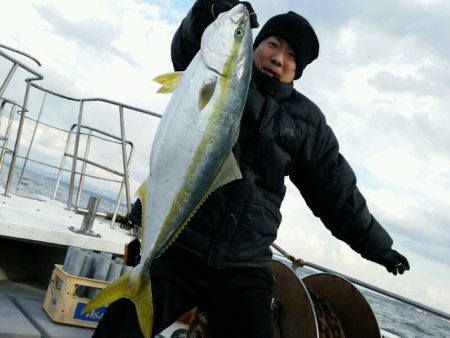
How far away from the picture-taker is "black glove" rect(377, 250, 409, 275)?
3.40m

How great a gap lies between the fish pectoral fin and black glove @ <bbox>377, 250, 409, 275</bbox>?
170cm

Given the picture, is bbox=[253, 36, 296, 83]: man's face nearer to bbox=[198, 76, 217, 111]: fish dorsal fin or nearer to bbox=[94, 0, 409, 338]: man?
bbox=[94, 0, 409, 338]: man

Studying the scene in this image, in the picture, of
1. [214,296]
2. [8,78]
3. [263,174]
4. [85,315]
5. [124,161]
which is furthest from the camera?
[124,161]

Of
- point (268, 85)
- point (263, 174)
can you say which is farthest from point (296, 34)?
point (263, 174)

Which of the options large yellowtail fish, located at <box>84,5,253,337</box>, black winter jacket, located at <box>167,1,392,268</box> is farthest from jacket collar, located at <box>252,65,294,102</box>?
large yellowtail fish, located at <box>84,5,253,337</box>

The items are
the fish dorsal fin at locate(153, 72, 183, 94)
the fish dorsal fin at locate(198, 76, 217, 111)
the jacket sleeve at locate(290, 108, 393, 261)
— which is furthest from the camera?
the jacket sleeve at locate(290, 108, 393, 261)

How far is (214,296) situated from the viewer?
2.65 m

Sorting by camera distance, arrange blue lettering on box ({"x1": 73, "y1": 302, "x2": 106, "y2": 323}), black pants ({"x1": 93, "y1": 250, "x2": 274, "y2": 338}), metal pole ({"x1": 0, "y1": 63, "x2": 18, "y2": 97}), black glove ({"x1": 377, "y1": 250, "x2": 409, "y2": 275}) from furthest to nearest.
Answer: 1. metal pole ({"x1": 0, "y1": 63, "x2": 18, "y2": 97})
2. blue lettering on box ({"x1": 73, "y1": 302, "x2": 106, "y2": 323})
3. black glove ({"x1": 377, "y1": 250, "x2": 409, "y2": 275})
4. black pants ({"x1": 93, "y1": 250, "x2": 274, "y2": 338})

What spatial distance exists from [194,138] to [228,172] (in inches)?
9.5

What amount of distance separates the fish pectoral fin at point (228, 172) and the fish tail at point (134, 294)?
52cm

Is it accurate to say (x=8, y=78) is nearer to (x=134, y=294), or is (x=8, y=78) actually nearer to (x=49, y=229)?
(x=49, y=229)

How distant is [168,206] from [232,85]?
0.58 meters

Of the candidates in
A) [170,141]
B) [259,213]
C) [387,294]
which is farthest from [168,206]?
[387,294]

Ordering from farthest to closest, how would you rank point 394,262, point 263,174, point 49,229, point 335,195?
point 49,229 < point 394,262 < point 335,195 < point 263,174
